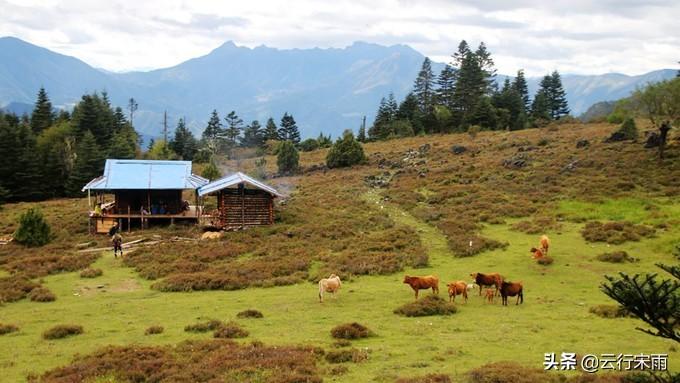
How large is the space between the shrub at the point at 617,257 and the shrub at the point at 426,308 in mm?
10797

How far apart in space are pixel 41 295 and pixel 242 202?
19542mm

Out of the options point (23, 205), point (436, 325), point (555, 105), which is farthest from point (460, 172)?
point (555, 105)

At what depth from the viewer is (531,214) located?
130 ft

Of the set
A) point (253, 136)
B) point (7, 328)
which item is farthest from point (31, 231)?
point (253, 136)

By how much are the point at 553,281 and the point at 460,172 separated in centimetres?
3180

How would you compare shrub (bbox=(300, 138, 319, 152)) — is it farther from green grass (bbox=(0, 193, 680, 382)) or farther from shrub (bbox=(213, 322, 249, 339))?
shrub (bbox=(213, 322, 249, 339))

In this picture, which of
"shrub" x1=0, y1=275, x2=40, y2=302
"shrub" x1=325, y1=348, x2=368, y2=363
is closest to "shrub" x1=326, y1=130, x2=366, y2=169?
"shrub" x1=0, y1=275, x2=40, y2=302

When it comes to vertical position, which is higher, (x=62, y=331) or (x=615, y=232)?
(x=615, y=232)

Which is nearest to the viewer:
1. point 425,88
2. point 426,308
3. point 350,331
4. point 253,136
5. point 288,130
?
point 350,331

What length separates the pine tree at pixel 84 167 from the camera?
249 ft

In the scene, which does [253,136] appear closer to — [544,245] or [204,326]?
[544,245]

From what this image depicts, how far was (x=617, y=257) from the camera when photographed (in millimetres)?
27375

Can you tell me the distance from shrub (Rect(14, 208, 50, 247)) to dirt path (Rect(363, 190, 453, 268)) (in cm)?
2540

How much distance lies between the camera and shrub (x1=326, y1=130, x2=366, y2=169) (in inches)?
2808
